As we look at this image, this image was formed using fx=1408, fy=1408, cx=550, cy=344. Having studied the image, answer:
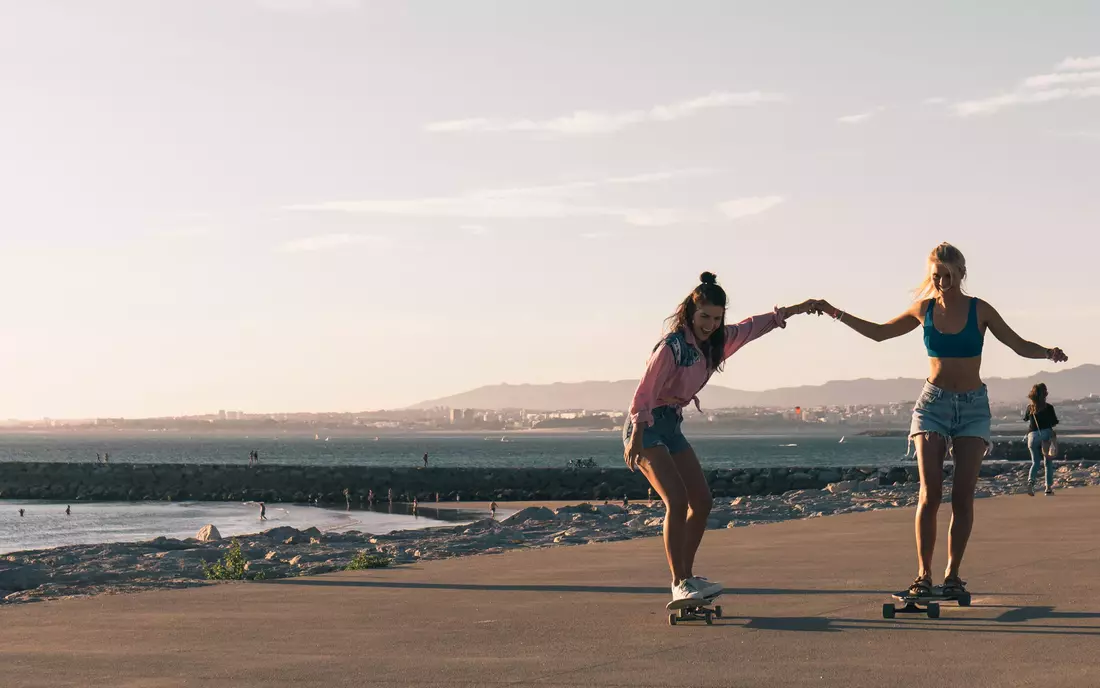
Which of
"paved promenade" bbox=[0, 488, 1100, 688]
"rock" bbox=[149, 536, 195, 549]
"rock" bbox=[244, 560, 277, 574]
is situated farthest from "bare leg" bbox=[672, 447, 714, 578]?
"rock" bbox=[149, 536, 195, 549]

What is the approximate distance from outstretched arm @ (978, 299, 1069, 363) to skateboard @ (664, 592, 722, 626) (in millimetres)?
1966

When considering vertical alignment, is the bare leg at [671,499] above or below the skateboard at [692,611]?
above

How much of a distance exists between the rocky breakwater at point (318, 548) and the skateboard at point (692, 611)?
13.4 feet

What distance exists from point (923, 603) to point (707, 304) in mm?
1779

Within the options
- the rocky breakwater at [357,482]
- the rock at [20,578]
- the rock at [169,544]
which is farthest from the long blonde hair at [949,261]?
the rocky breakwater at [357,482]

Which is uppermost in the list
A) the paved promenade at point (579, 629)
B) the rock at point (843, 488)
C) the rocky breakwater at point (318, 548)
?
the paved promenade at point (579, 629)

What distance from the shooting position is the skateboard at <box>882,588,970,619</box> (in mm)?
6554

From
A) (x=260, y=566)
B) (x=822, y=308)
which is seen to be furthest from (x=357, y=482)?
(x=822, y=308)

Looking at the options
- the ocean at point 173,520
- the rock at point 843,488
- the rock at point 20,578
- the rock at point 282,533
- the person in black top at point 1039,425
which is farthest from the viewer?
the ocean at point 173,520

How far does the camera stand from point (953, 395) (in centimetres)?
698

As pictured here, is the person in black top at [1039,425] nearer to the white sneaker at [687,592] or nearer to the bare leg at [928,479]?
the bare leg at [928,479]

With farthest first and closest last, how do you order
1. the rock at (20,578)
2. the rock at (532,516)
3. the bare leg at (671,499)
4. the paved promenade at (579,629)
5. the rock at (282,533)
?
the rock at (282,533), the rock at (532,516), the rock at (20,578), the bare leg at (671,499), the paved promenade at (579,629)

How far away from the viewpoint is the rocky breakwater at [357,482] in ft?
205

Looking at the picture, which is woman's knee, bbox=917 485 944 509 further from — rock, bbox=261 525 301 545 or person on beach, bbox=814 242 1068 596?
rock, bbox=261 525 301 545
